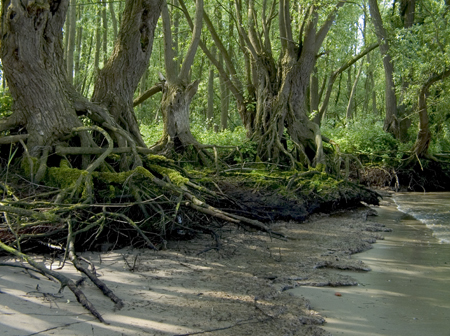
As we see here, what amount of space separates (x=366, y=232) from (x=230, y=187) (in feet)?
8.86

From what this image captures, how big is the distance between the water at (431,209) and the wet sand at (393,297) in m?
1.76

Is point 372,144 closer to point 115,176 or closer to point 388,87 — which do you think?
point 388,87

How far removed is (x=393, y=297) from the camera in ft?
15.5

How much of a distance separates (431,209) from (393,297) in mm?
7969

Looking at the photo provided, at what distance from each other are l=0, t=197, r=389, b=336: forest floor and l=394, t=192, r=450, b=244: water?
270 cm

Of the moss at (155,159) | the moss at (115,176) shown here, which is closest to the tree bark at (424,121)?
the moss at (155,159)

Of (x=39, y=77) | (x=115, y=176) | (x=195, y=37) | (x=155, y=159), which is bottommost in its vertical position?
(x=115, y=176)

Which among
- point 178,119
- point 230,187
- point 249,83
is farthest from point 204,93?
point 230,187

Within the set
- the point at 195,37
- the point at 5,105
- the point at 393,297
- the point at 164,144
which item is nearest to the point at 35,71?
the point at 5,105

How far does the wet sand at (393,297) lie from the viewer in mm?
3939

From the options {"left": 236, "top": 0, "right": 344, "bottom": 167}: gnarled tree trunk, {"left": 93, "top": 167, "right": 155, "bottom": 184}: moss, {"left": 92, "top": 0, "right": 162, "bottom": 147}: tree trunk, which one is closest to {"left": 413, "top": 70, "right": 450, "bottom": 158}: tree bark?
{"left": 236, "top": 0, "right": 344, "bottom": 167}: gnarled tree trunk

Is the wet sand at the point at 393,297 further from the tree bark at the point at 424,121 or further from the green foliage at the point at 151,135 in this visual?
the green foliage at the point at 151,135

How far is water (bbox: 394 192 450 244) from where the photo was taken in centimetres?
893

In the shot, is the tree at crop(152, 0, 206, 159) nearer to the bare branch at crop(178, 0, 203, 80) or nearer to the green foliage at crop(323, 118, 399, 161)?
the bare branch at crop(178, 0, 203, 80)
